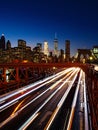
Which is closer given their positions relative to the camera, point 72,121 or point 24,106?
point 72,121

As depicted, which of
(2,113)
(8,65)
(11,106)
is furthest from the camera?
(8,65)

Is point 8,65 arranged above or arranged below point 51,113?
above

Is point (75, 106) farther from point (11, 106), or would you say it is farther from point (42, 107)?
point (11, 106)

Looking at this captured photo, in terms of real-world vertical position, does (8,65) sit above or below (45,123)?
above

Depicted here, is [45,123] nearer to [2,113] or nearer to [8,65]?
[2,113]

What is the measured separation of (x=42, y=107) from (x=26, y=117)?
4.63m

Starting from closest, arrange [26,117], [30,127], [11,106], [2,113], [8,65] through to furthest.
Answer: [30,127], [26,117], [2,113], [11,106], [8,65]

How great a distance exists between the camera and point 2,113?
2052cm

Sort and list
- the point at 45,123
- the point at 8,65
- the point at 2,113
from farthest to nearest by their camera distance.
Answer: the point at 8,65 < the point at 2,113 < the point at 45,123

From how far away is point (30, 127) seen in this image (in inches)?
632

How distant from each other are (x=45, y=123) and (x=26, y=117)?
238 cm

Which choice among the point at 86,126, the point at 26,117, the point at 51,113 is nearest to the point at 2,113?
the point at 26,117

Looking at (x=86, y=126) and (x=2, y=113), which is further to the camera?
(x=2, y=113)

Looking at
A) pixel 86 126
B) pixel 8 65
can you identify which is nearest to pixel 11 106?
pixel 86 126
